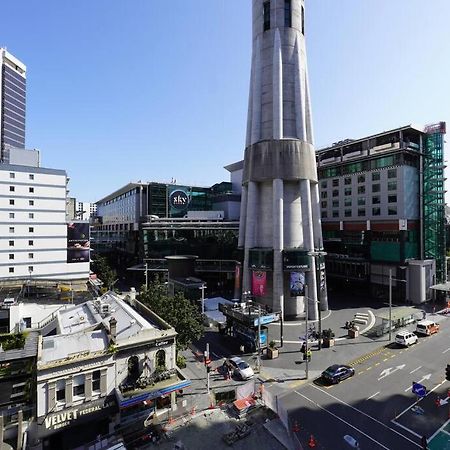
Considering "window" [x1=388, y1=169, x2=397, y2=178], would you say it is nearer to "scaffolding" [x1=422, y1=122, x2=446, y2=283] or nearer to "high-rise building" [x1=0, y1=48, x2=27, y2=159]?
"scaffolding" [x1=422, y1=122, x2=446, y2=283]

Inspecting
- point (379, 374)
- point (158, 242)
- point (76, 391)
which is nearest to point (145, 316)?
point (76, 391)

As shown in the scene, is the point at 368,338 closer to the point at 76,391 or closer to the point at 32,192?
the point at 76,391

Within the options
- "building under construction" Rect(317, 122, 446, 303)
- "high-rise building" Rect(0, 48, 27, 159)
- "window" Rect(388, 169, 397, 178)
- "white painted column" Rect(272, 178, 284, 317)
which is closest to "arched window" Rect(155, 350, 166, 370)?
"white painted column" Rect(272, 178, 284, 317)

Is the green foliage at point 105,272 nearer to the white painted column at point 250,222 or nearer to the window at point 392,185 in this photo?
the white painted column at point 250,222

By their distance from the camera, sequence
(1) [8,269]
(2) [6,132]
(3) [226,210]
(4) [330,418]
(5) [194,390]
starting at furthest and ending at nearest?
(2) [6,132] → (3) [226,210] → (1) [8,269] → (5) [194,390] → (4) [330,418]

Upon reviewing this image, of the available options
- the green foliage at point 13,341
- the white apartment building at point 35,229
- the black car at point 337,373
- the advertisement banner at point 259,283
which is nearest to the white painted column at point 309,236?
the advertisement banner at point 259,283

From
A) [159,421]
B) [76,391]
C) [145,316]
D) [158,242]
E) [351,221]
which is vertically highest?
[351,221]

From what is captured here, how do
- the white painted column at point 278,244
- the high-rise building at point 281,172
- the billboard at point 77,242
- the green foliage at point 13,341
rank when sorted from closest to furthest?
1. the green foliage at point 13,341
2. the white painted column at point 278,244
3. the high-rise building at point 281,172
4. the billboard at point 77,242

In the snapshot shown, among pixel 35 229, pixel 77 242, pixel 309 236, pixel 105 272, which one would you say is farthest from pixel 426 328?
pixel 105 272
